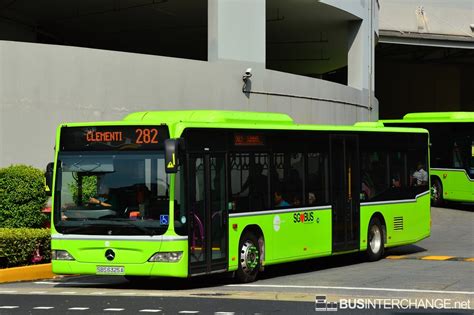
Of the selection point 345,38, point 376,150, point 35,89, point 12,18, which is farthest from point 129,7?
point 376,150

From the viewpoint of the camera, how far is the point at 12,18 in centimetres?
4103

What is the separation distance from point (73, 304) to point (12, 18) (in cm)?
3029

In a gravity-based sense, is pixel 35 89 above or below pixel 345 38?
below

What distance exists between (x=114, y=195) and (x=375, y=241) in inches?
297

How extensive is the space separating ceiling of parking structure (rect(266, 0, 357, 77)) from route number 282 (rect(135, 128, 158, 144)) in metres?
19.6

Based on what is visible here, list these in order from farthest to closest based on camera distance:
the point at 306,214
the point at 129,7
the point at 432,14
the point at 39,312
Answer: the point at 432,14, the point at 129,7, the point at 306,214, the point at 39,312

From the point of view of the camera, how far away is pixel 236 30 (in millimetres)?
28516

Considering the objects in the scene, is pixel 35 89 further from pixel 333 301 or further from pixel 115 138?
pixel 333 301

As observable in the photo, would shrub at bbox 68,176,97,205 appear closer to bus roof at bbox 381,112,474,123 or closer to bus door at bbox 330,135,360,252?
bus door at bbox 330,135,360,252

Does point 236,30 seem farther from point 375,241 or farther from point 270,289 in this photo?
point 270,289

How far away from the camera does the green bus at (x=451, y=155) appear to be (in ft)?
109

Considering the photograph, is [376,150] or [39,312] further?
[376,150]

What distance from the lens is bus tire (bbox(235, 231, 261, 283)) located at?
16.0 m

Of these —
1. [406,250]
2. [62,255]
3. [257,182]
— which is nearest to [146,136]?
[62,255]
